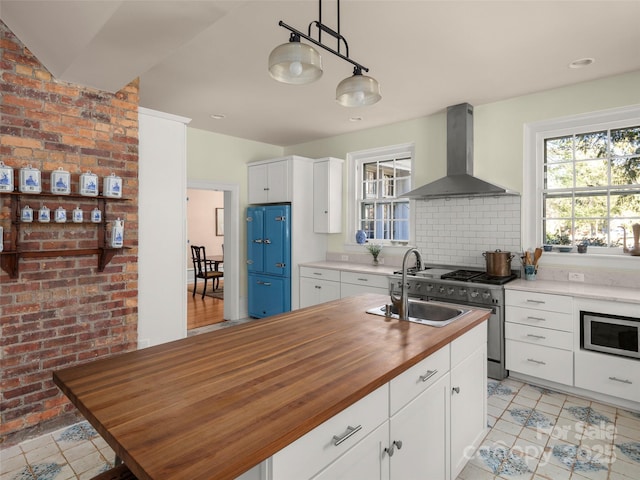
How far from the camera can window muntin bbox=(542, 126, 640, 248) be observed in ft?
11.5

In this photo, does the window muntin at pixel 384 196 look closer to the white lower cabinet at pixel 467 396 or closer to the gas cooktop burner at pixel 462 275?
the gas cooktop burner at pixel 462 275

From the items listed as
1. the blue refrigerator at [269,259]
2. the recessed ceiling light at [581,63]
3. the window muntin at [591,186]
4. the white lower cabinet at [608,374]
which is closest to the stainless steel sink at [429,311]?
the white lower cabinet at [608,374]

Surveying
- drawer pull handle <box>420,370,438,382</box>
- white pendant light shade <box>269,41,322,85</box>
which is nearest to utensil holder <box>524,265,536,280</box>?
drawer pull handle <box>420,370,438,382</box>

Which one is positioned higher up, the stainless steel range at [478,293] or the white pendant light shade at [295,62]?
the white pendant light shade at [295,62]

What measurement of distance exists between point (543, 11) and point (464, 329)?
207cm

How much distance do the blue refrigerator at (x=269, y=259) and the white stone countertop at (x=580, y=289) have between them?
9.49 ft

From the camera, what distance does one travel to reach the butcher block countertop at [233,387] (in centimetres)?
94

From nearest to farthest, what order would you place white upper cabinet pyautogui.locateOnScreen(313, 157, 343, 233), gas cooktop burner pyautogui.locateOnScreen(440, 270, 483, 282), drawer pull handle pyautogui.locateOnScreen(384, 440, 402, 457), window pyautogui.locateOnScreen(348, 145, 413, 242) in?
drawer pull handle pyautogui.locateOnScreen(384, 440, 402, 457)
gas cooktop burner pyautogui.locateOnScreen(440, 270, 483, 282)
window pyautogui.locateOnScreen(348, 145, 413, 242)
white upper cabinet pyautogui.locateOnScreen(313, 157, 343, 233)

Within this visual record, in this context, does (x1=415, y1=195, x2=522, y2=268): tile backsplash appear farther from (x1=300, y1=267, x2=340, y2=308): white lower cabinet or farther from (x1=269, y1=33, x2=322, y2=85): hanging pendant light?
(x1=269, y1=33, x2=322, y2=85): hanging pendant light

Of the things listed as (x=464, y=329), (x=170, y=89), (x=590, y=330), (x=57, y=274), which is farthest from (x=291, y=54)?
(x=590, y=330)

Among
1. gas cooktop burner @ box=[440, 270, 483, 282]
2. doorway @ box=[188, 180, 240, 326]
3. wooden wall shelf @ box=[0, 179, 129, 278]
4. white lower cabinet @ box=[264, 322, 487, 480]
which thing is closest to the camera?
white lower cabinet @ box=[264, 322, 487, 480]

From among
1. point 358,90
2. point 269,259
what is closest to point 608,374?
point 358,90

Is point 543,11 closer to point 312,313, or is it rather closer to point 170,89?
point 312,313

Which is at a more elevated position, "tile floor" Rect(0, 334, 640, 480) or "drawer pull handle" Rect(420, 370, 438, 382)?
"drawer pull handle" Rect(420, 370, 438, 382)
